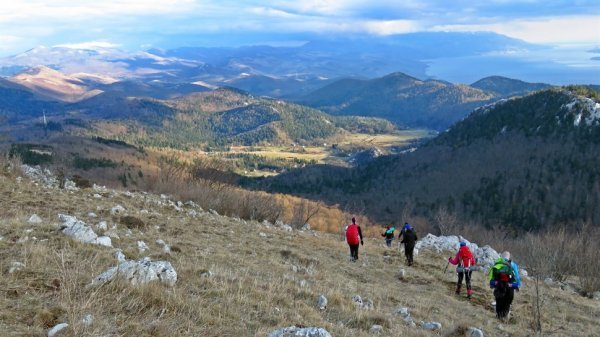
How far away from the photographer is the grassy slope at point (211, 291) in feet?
19.9

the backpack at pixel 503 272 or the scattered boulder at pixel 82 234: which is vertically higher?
the scattered boulder at pixel 82 234

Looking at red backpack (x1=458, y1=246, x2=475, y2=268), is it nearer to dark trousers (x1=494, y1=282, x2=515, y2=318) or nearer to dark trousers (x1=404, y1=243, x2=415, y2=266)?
dark trousers (x1=494, y1=282, x2=515, y2=318)

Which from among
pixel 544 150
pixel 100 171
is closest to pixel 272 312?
pixel 100 171

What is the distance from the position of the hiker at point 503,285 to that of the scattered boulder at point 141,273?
9.74 m

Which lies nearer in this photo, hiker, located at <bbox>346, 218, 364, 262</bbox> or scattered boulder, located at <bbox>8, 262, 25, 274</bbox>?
scattered boulder, located at <bbox>8, 262, 25, 274</bbox>

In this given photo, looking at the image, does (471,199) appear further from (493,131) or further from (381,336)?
(381,336)

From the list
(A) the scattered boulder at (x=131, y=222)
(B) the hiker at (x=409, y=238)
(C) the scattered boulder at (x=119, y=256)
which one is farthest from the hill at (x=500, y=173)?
(C) the scattered boulder at (x=119, y=256)

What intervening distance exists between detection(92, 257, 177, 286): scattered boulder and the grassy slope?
0.99 ft

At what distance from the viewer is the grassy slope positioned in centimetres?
607

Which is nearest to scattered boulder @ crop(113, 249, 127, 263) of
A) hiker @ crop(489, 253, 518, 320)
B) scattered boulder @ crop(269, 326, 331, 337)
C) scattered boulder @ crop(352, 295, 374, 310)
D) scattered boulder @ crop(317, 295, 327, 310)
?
scattered boulder @ crop(317, 295, 327, 310)

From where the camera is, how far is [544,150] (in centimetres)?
11806

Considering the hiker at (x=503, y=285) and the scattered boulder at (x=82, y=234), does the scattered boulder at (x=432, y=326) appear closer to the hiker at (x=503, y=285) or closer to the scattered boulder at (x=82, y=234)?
the hiker at (x=503, y=285)

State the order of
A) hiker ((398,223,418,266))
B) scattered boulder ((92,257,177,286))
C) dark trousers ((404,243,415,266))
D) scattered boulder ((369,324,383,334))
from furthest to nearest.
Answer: dark trousers ((404,243,415,266)), hiker ((398,223,418,266)), scattered boulder ((369,324,383,334)), scattered boulder ((92,257,177,286))

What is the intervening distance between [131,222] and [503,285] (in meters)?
13.6
